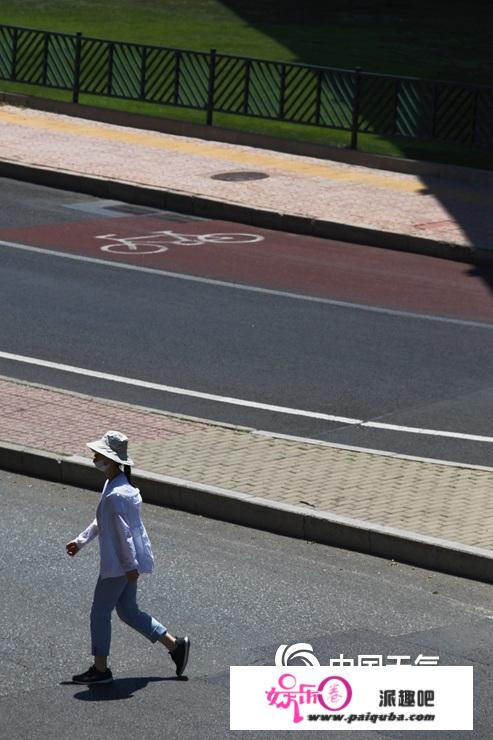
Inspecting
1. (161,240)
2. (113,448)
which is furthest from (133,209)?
(113,448)

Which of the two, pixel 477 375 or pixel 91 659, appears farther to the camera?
pixel 477 375

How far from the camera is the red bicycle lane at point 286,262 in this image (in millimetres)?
18641

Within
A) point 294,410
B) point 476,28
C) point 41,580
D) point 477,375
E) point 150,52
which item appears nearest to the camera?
point 41,580

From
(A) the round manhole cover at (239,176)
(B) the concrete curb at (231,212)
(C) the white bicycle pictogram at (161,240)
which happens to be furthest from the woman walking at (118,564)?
(A) the round manhole cover at (239,176)

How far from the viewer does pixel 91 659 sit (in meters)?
8.60

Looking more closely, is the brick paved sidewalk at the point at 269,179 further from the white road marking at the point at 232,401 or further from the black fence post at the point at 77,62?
the white road marking at the point at 232,401

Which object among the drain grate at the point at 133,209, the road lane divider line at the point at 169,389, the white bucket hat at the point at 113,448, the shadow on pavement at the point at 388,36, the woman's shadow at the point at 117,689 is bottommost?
the drain grate at the point at 133,209

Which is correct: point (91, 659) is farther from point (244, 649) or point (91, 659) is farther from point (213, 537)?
point (213, 537)

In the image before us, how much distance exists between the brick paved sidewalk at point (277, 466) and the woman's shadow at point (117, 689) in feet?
9.08

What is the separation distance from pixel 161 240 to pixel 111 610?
13.3m

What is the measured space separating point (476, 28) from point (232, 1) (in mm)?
7849

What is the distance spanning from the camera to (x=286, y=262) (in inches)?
797

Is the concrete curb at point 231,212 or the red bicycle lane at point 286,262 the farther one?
the concrete curb at point 231,212

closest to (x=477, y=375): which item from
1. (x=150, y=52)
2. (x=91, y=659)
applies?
(x=91, y=659)
